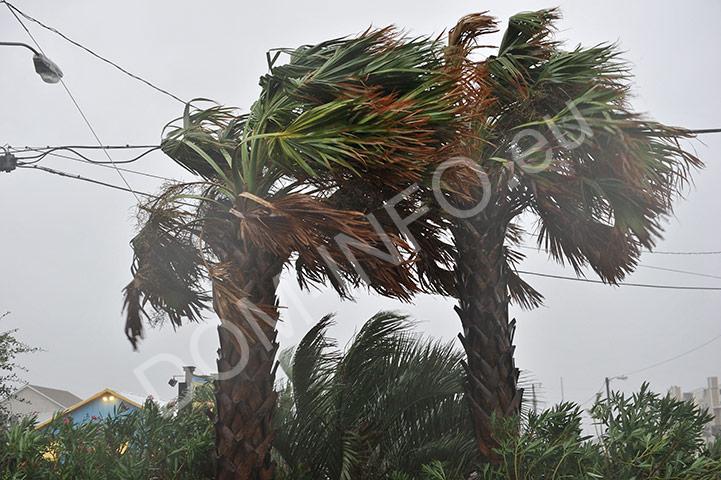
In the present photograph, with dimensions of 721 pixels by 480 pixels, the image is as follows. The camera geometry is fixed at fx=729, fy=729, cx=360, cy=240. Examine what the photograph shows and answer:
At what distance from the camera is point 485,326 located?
20.0ft

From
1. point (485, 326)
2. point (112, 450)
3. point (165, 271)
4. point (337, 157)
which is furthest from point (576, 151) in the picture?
point (112, 450)

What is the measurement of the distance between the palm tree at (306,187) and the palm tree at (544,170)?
618mm

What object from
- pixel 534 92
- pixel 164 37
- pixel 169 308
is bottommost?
pixel 169 308

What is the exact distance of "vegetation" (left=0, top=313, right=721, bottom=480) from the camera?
16.4 feet

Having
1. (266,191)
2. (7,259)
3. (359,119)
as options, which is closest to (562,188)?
(359,119)

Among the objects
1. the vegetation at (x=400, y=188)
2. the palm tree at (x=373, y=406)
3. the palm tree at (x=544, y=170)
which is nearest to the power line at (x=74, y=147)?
the vegetation at (x=400, y=188)

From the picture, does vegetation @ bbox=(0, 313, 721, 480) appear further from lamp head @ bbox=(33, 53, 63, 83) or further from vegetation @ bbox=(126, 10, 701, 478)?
lamp head @ bbox=(33, 53, 63, 83)

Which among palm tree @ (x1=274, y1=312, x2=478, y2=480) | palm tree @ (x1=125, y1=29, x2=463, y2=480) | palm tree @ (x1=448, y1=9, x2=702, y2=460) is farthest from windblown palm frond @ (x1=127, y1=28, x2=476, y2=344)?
palm tree @ (x1=274, y1=312, x2=478, y2=480)

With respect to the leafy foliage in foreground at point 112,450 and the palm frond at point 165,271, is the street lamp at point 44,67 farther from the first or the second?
the leafy foliage in foreground at point 112,450

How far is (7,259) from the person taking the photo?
10.4 m

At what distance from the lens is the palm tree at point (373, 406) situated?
642 centimetres

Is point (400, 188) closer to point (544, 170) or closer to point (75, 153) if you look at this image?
point (544, 170)

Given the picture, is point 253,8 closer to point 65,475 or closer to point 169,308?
point 169,308

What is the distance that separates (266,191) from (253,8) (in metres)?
5.25
